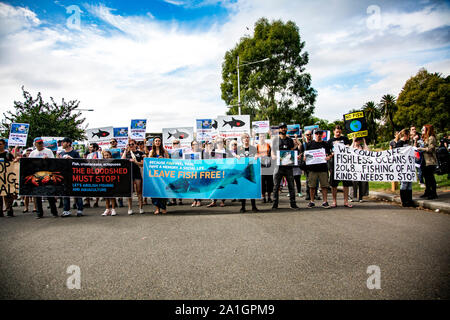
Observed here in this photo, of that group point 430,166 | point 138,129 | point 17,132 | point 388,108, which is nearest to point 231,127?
point 138,129

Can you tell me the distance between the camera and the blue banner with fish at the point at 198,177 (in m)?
8.08

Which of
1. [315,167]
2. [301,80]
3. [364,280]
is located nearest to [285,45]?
[301,80]

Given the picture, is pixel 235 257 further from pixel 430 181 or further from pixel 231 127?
pixel 231 127

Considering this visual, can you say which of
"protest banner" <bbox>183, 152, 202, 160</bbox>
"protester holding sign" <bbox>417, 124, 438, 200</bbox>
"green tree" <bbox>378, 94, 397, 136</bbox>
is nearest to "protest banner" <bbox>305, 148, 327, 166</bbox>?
"protester holding sign" <bbox>417, 124, 438, 200</bbox>

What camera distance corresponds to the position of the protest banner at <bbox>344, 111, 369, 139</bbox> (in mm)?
8961

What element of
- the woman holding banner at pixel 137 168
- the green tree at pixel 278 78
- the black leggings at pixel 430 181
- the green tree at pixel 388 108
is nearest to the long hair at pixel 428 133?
the black leggings at pixel 430 181

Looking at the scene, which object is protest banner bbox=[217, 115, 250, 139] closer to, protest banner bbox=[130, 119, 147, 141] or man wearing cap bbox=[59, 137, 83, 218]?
man wearing cap bbox=[59, 137, 83, 218]

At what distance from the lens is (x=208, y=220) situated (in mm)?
6703

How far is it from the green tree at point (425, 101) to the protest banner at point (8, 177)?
2305 inches

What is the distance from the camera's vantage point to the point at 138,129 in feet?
49.9

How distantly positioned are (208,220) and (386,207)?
497cm

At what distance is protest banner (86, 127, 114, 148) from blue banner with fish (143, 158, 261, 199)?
7402mm

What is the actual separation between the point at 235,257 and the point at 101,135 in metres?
12.7
